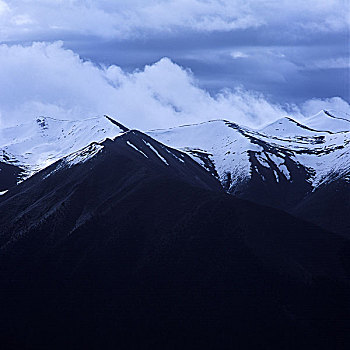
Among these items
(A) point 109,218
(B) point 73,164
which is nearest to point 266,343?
(A) point 109,218

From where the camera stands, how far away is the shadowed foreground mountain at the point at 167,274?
365ft

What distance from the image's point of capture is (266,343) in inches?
4213

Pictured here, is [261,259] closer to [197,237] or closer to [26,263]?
[197,237]

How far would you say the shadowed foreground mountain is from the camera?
111m

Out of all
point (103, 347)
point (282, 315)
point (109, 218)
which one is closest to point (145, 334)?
point (103, 347)

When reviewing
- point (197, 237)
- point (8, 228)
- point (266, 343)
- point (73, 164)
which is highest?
point (73, 164)

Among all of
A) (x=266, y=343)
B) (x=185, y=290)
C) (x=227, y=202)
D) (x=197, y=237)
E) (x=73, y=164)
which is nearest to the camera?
(x=266, y=343)

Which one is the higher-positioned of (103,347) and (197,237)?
(197,237)

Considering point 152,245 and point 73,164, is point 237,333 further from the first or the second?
point 73,164

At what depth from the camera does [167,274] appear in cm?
12181

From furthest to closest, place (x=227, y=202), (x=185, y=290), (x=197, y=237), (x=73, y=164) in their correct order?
(x=73, y=164) → (x=227, y=202) → (x=197, y=237) → (x=185, y=290)

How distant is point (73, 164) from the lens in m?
179

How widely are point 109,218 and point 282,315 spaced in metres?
47.3

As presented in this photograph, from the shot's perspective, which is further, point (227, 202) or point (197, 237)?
point (227, 202)
